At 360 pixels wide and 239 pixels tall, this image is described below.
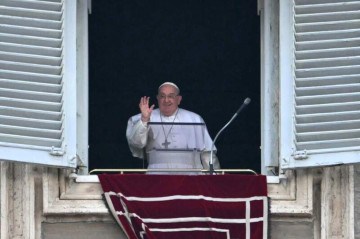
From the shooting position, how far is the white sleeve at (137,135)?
1538 cm

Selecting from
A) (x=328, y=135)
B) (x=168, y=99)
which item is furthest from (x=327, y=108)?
(x=168, y=99)

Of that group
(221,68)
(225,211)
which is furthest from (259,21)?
(225,211)

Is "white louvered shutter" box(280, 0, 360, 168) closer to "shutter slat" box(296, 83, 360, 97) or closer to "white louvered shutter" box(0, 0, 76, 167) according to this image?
"shutter slat" box(296, 83, 360, 97)

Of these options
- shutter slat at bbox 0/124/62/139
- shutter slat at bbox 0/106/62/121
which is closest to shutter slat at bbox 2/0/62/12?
shutter slat at bbox 0/106/62/121

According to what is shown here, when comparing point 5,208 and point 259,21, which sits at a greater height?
point 259,21

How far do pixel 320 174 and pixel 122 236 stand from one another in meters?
1.23

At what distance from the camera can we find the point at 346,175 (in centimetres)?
1497

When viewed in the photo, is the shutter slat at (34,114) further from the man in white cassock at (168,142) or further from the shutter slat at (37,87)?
the man in white cassock at (168,142)

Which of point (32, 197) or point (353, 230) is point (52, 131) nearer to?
point (32, 197)

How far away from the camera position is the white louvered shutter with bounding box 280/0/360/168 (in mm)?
14836

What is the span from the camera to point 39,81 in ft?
48.8

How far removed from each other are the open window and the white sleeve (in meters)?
0.59

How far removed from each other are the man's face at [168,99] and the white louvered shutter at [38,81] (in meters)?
1.19

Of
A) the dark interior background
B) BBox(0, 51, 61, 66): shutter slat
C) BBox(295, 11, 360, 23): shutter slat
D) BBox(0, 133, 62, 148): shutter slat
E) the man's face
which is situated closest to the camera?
BBox(0, 133, 62, 148): shutter slat
